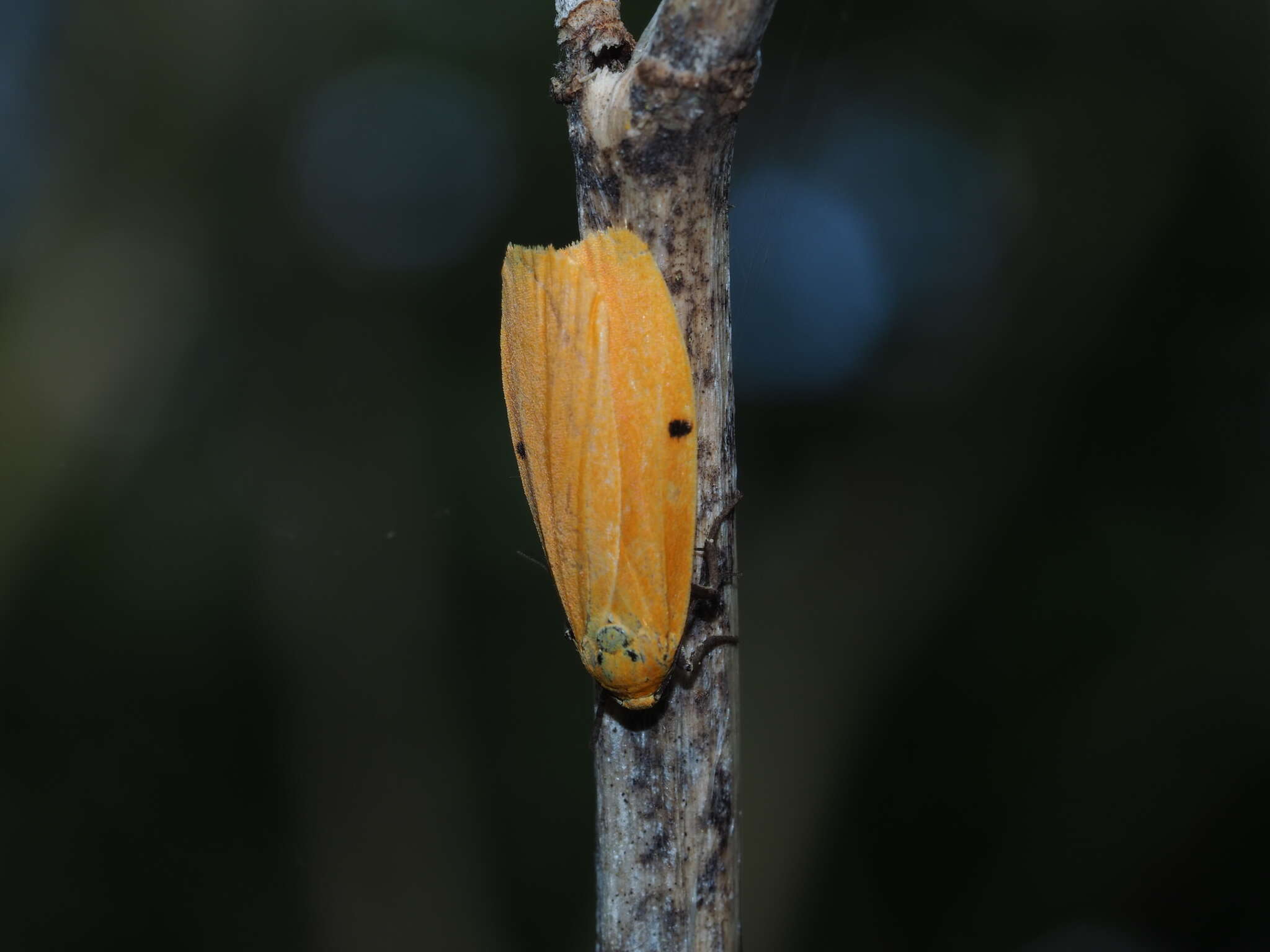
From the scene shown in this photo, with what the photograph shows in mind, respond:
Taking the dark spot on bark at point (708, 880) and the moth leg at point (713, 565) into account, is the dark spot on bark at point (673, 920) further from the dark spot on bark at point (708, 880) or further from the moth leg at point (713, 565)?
the moth leg at point (713, 565)

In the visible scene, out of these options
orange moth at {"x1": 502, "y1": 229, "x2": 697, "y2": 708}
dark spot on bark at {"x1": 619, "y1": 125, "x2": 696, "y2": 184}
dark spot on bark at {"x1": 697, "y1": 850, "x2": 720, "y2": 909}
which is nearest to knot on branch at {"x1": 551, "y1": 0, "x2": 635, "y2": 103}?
dark spot on bark at {"x1": 619, "y1": 125, "x2": 696, "y2": 184}

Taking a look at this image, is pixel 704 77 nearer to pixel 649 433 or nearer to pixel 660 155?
pixel 660 155

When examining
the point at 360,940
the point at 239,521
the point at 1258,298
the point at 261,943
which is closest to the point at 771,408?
the point at 1258,298

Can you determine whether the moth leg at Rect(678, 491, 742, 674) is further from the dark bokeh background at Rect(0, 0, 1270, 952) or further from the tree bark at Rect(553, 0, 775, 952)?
the dark bokeh background at Rect(0, 0, 1270, 952)

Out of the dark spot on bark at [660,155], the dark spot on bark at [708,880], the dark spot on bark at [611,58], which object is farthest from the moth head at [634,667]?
the dark spot on bark at [611,58]

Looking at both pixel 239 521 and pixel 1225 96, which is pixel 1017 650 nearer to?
pixel 1225 96

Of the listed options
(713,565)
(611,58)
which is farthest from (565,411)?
(611,58)
